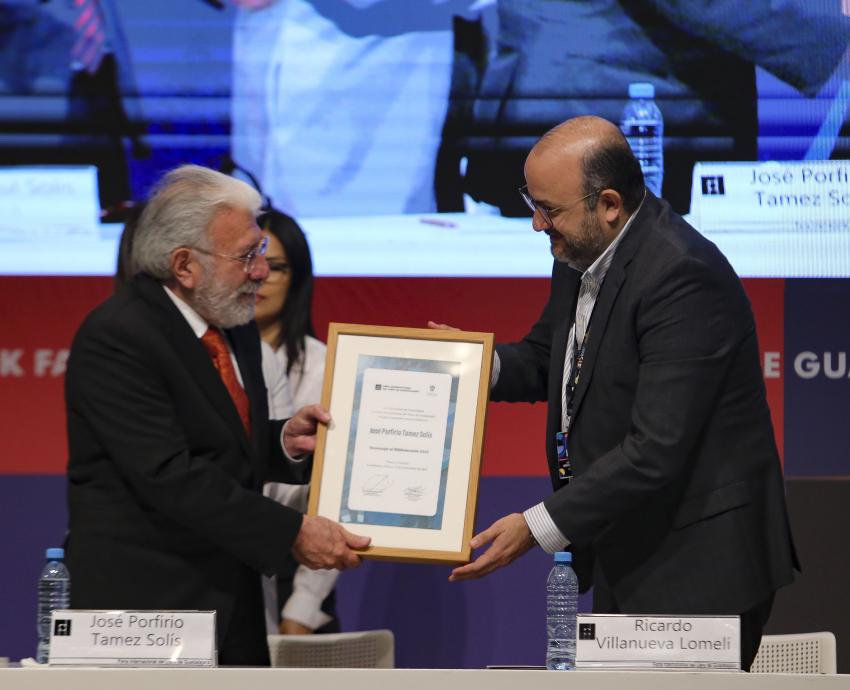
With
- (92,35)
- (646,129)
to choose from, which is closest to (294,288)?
(92,35)

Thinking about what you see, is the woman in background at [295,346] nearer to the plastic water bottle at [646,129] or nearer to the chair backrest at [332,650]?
the chair backrest at [332,650]

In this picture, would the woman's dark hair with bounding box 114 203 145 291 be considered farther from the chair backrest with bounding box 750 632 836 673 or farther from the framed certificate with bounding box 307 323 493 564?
the chair backrest with bounding box 750 632 836 673

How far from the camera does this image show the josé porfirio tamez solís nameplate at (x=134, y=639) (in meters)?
2.39

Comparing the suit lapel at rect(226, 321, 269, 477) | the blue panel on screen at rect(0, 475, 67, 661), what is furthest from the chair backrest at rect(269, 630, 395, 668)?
the blue panel on screen at rect(0, 475, 67, 661)

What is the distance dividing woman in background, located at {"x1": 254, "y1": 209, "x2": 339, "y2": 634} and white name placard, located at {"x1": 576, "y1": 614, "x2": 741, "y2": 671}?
2028mm

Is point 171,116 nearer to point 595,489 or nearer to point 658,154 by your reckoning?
point 658,154

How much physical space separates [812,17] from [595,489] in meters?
2.70

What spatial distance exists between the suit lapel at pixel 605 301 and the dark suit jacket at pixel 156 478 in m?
0.79

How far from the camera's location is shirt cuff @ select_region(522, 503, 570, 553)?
306 cm

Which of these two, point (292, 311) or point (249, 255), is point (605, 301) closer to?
point (249, 255)

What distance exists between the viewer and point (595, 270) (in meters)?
3.26

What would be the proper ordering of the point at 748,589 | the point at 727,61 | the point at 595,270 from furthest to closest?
the point at 727,61, the point at 595,270, the point at 748,589

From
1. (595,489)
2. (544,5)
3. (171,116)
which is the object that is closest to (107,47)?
(171,116)

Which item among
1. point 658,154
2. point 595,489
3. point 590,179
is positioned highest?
point 658,154
